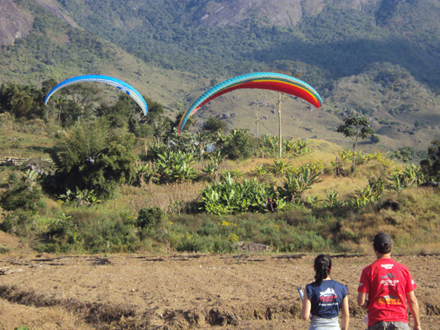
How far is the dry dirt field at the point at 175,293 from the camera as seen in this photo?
6.66 m

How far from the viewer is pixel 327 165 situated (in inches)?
981

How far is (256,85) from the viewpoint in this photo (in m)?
20.3

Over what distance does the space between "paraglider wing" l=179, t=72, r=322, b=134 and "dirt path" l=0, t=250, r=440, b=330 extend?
10.3 meters

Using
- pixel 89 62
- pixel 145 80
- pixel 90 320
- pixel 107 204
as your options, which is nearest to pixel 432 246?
pixel 90 320

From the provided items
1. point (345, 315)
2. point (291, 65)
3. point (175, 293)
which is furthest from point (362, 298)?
point (291, 65)

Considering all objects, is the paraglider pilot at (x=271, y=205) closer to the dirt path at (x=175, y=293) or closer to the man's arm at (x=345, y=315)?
the dirt path at (x=175, y=293)

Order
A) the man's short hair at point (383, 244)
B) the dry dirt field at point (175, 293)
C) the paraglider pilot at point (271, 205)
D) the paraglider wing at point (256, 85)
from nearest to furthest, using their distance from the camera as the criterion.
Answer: the man's short hair at point (383, 244)
the dry dirt field at point (175, 293)
the paraglider pilot at point (271, 205)
the paraglider wing at point (256, 85)

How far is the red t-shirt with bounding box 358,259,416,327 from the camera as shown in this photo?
401 centimetres

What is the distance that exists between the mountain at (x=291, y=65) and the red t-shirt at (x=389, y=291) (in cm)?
7287

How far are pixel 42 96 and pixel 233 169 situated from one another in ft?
74.6

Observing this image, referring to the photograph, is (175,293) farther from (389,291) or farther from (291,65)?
(291,65)

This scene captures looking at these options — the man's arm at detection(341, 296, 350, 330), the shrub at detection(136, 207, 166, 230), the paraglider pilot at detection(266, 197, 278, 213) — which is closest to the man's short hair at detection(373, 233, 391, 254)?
the man's arm at detection(341, 296, 350, 330)

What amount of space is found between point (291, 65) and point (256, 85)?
13818 centimetres

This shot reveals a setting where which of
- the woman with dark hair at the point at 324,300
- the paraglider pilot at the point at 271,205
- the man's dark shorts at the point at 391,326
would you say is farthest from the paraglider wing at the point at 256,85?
the man's dark shorts at the point at 391,326
